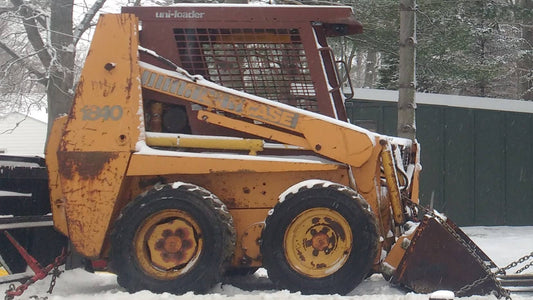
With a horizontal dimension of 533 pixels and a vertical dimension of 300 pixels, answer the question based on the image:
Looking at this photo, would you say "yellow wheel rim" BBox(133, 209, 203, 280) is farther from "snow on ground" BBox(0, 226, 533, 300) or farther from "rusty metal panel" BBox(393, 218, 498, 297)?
"rusty metal panel" BBox(393, 218, 498, 297)

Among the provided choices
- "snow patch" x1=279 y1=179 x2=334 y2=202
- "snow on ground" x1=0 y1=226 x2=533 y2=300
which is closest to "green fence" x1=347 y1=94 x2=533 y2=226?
"snow on ground" x1=0 y1=226 x2=533 y2=300

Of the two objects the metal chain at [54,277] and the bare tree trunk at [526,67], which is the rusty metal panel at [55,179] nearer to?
the metal chain at [54,277]

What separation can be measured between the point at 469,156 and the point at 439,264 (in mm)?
9791

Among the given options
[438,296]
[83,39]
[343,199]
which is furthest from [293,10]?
[83,39]

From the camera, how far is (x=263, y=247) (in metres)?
5.98

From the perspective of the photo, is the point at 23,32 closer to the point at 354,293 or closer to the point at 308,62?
the point at 308,62

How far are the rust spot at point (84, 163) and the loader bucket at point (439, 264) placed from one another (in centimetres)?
263

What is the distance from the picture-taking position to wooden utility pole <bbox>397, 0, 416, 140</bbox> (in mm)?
10875

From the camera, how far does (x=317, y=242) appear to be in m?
6.02

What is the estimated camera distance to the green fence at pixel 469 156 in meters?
15.1

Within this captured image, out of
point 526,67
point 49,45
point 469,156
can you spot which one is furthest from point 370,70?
point 49,45

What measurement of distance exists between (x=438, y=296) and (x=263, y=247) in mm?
2138

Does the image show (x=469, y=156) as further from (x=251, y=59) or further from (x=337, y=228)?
(x=337, y=228)

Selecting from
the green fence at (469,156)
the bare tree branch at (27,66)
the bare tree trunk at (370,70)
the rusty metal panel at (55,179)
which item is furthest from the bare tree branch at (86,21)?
the bare tree trunk at (370,70)
